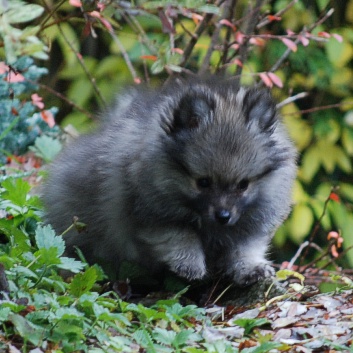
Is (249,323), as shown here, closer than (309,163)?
Yes

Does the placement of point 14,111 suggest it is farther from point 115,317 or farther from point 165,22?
point 115,317

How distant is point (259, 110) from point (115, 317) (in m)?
1.51

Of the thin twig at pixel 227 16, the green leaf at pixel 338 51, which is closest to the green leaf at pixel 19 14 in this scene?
the thin twig at pixel 227 16

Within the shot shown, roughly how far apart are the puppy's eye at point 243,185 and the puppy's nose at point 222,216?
203 mm

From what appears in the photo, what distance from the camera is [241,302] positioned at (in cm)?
455

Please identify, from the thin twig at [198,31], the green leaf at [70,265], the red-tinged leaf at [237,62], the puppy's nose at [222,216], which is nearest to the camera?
the green leaf at [70,265]

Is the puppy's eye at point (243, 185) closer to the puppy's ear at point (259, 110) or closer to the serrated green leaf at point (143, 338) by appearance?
the puppy's ear at point (259, 110)

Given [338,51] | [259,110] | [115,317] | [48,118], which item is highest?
[259,110]

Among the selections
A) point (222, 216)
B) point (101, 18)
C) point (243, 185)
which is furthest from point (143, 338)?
point (101, 18)

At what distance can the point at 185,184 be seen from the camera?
170 inches

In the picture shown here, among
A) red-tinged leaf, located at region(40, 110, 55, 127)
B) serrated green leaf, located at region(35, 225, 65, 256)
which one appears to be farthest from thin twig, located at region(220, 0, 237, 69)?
serrated green leaf, located at region(35, 225, 65, 256)

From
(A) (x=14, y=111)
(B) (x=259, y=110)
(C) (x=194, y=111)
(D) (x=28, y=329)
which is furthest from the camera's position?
(A) (x=14, y=111)

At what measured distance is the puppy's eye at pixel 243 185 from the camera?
4.34 metres

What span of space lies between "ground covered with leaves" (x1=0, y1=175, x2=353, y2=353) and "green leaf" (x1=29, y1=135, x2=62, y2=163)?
156 cm
